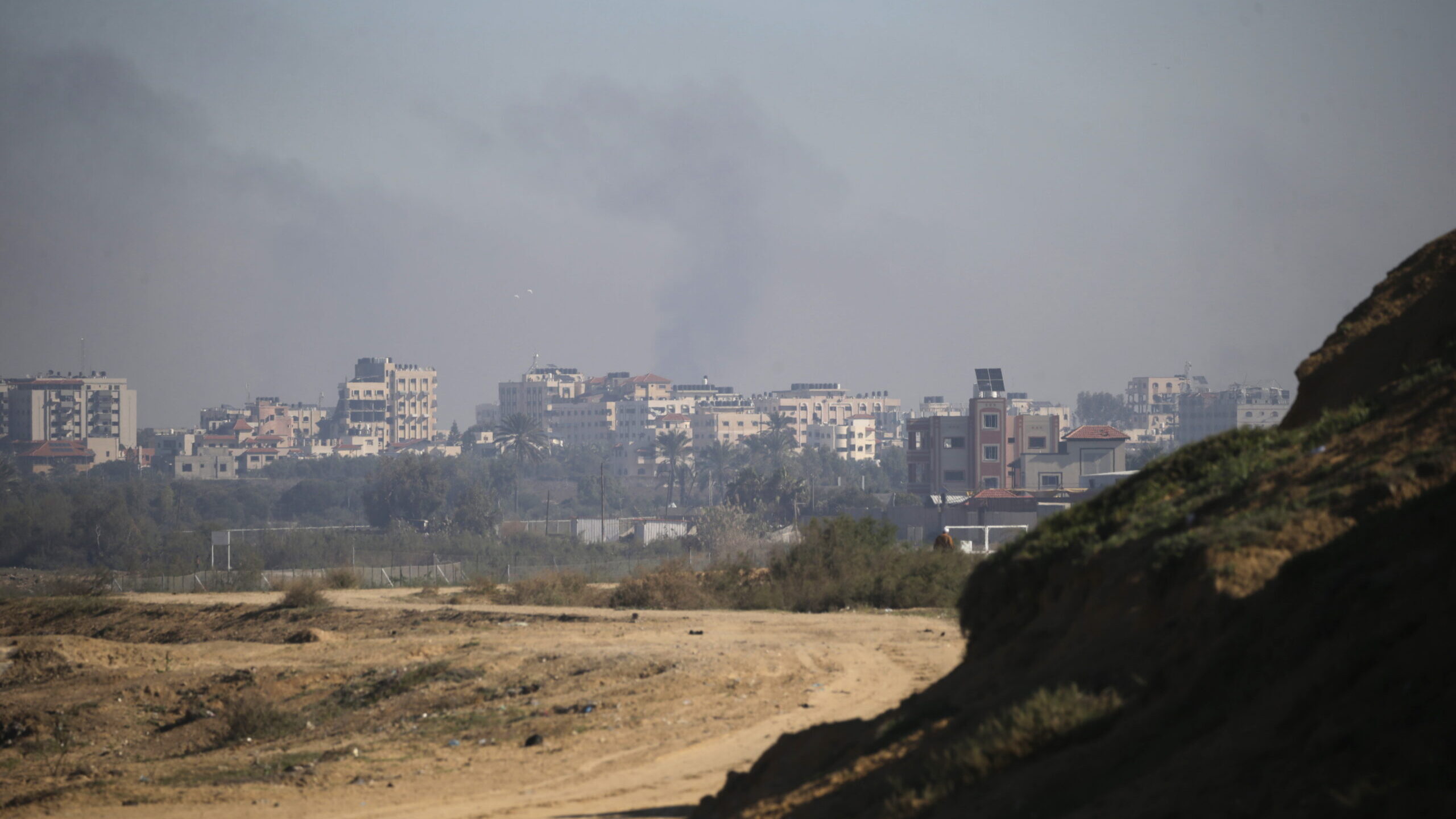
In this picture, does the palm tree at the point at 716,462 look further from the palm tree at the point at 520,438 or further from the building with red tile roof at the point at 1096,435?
the building with red tile roof at the point at 1096,435

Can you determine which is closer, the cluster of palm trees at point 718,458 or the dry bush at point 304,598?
the dry bush at point 304,598

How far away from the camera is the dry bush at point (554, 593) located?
1277 inches

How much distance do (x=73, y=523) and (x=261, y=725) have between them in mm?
90783

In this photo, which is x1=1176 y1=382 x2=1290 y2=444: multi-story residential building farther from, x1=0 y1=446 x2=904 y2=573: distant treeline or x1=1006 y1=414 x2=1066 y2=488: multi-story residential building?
x1=1006 y1=414 x2=1066 y2=488: multi-story residential building

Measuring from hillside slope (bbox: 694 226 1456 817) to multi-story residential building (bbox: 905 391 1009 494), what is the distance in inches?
3510

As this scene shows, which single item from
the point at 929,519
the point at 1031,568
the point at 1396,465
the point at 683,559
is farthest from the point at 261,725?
the point at 929,519

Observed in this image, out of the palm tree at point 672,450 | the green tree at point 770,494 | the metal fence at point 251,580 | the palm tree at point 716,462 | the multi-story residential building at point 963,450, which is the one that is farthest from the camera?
the palm tree at point 716,462

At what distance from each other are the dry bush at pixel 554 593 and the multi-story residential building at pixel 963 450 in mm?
65803

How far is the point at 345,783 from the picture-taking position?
12.5 meters

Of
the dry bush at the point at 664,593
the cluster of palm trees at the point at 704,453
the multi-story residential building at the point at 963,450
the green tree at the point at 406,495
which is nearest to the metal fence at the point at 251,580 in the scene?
the dry bush at the point at 664,593

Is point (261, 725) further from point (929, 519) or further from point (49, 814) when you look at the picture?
point (929, 519)

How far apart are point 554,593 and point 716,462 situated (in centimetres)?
12312

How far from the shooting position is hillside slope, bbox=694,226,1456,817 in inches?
191

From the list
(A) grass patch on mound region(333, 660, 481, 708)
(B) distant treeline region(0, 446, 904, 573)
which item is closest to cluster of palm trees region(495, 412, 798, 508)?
(B) distant treeline region(0, 446, 904, 573)
